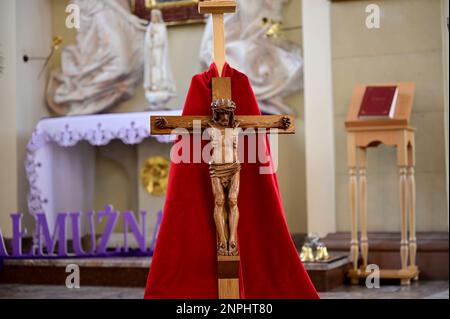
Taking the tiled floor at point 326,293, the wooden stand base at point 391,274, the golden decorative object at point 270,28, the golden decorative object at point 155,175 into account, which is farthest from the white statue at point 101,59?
the wooden stand base at point 391,274

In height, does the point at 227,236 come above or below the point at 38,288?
above

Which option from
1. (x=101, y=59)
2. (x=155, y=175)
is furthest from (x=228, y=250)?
(x=101, y=59)

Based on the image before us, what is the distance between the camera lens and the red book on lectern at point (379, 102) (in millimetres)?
7203

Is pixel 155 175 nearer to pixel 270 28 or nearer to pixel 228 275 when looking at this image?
pixel 270 28

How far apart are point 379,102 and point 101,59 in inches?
128

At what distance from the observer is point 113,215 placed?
316 inches

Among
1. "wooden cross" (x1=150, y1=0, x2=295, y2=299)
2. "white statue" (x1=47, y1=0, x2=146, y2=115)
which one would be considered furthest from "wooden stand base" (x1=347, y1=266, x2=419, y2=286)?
"wooden cross" (x1=150, y1=0, x2=295, y2=299)

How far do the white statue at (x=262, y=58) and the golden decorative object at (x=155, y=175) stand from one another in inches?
50.4

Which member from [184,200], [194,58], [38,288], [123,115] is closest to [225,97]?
[184,200]

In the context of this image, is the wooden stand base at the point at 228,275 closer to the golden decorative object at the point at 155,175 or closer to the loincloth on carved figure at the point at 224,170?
the loincloth on carved figure at the point at 224,170

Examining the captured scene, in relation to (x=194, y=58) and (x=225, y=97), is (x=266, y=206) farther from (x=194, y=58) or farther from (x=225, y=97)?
(x=194, y=58)

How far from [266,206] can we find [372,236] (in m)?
4.22

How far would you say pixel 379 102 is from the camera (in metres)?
7.32
